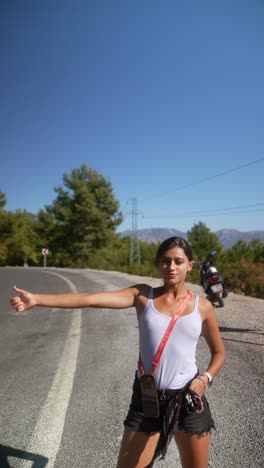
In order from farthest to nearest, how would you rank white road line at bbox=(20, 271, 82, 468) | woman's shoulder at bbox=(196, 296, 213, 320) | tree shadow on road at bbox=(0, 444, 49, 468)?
white road line at bbox=(20, 271, 82, 468)
tree shadow on road at bbox=(0, 444, 49, 468)
woman's shoulder at bbox=(196, 296, 213, 320)

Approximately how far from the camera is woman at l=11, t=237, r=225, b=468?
5.90ft

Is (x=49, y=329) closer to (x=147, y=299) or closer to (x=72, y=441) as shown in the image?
(x=72, y=441)

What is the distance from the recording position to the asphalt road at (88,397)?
2.68 meters

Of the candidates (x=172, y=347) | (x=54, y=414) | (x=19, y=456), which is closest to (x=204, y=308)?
(x=172, y=347)

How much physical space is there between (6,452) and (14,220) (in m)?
69.1

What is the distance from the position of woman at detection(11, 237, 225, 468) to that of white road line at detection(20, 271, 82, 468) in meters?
1.25

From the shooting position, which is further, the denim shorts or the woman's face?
the woman's face

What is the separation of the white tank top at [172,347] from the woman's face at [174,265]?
21 cm

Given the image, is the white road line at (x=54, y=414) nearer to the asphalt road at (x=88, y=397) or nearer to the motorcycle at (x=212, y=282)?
the asphalt road at (x=88, y=397)

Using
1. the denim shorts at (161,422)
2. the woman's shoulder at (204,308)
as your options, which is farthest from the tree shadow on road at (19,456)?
the woman's shoulder at (204,308)

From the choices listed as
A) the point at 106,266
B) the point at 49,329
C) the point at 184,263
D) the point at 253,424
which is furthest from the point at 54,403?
the point at 106,266

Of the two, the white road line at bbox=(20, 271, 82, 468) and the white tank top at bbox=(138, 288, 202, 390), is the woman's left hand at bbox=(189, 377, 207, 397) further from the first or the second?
the white road line at bbox=(20, 271, 82, 468)

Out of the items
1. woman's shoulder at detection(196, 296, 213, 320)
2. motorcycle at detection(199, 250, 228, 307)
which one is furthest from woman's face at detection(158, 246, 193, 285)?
Result: motorcycle at detection(199, 250, 228, 307)

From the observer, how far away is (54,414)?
3.36 m
